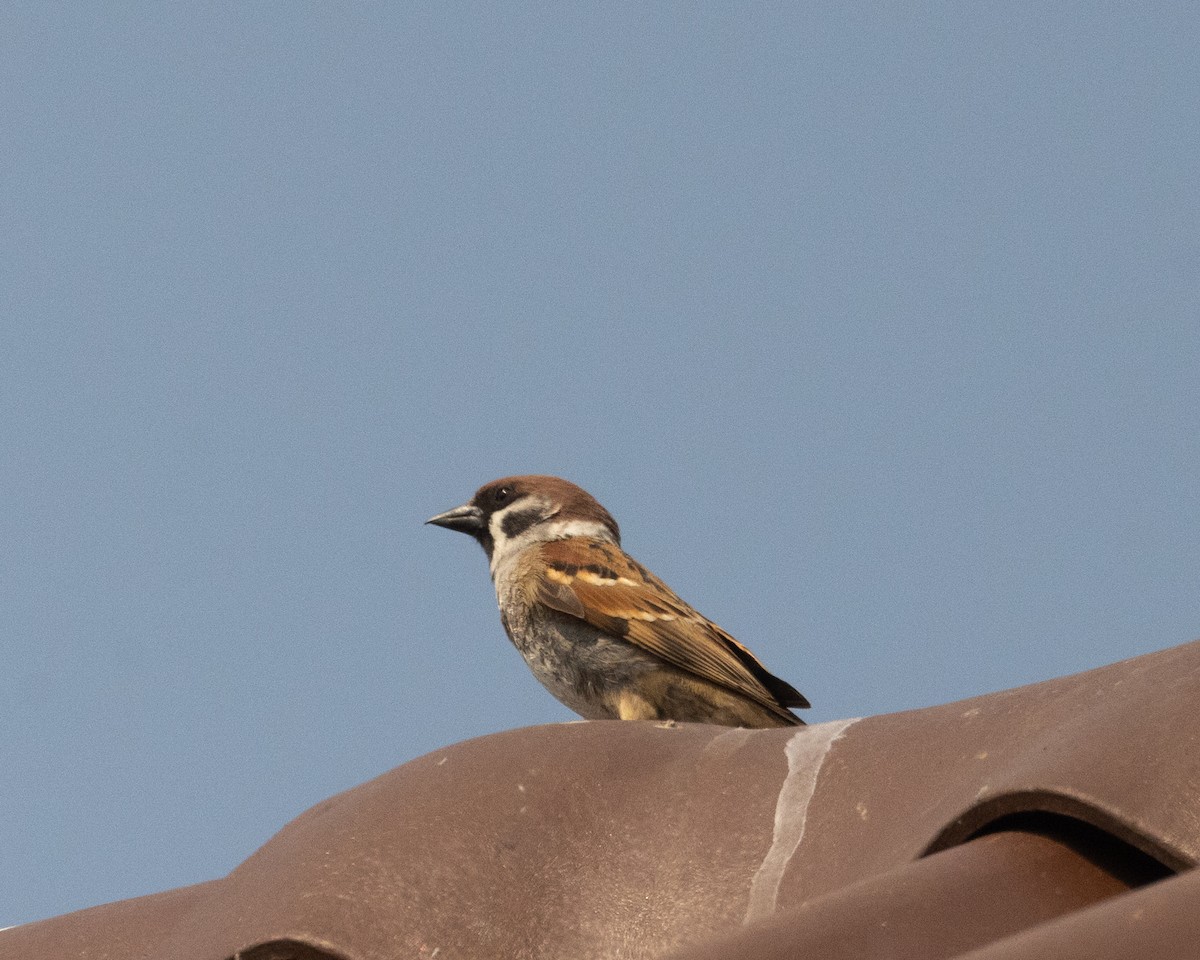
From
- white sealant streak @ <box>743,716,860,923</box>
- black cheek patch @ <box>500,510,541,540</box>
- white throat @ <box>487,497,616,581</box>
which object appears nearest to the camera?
white sealant streak @ <box>743,716,860,923</box>

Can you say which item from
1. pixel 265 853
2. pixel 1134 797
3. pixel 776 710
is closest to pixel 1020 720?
pixel 1134 797

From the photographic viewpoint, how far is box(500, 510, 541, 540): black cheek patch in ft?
20.4

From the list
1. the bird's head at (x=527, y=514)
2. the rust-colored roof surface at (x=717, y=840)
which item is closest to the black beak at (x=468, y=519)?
the bird's head at (x=527, y=514)

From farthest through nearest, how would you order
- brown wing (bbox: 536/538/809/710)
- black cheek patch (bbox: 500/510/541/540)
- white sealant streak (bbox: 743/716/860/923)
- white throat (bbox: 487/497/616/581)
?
black cheek patch (bbox: 500/510/541/540) < white throat (bbox: 487/497/616/581) < brown wing (bbox: 536/538/809/710) < white sealant streak (bbox: 743/716/860/923)

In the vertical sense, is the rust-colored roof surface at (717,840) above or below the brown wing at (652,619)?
below

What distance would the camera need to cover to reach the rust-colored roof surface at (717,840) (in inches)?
91.7

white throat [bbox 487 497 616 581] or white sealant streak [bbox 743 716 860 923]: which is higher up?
white throat [bbox 487 497 616 581]

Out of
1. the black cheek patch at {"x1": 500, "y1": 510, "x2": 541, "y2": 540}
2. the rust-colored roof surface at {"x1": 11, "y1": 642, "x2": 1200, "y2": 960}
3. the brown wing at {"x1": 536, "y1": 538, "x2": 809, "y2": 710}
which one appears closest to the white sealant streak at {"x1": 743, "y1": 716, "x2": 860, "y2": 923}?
the rust-colored roof surface at {"x1": 11, "y1": 642, "x2": 1200, "y2": 960}

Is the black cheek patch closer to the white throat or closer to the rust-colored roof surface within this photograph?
the white throat

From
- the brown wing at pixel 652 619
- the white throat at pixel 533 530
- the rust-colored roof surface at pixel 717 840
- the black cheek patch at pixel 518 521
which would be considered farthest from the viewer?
the black cheek patch at pixel 518 521

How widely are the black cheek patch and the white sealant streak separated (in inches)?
118

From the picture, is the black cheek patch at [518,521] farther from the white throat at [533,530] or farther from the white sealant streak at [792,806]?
the white sealant streak at [792,806]

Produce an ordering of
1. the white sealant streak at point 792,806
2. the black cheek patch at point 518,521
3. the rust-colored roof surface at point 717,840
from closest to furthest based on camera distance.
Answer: the rust-colored roof surface at point 717,840 → the white sealant streak at point 792,806 → the black cheek patch at point 518,521

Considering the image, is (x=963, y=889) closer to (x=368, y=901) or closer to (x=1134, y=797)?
(x=1134, y=797)
